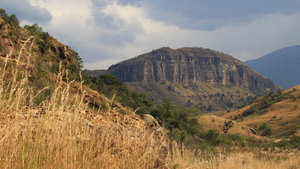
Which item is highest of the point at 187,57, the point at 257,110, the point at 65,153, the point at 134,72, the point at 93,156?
the point at 187,57

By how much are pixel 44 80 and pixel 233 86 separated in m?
152

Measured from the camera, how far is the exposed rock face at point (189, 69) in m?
149

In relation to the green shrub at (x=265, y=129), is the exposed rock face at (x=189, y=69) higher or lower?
higher

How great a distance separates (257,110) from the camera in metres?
44.9

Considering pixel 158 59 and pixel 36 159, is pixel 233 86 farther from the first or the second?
pixel 36 159

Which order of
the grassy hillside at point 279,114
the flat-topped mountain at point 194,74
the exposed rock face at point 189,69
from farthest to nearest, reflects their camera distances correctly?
the exposed rock face at point 189,69 → the flat-topped mountain at point 194,74 → the grassy hillside at point 279,114

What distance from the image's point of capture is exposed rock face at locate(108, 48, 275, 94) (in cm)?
14900

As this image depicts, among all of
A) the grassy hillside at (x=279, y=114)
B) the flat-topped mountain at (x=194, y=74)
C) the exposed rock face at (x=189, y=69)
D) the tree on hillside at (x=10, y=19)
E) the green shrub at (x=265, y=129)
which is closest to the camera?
the tree on hillside at (x=10, y=19)

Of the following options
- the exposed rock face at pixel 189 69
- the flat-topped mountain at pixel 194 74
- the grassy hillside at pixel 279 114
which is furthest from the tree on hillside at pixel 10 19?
the exposed rock face at pixel 189 69

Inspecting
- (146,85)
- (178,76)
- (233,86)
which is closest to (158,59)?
(178,76)

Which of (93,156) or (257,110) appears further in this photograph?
(257,110)

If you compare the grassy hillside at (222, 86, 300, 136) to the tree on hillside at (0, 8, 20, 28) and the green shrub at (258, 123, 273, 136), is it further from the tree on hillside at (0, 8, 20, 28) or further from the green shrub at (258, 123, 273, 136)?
the tree on hillside at (0, 8, 20, 28)

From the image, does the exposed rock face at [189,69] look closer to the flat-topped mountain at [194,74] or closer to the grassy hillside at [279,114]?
the flat-topped mountain at [194,74]

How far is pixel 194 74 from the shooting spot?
154m
